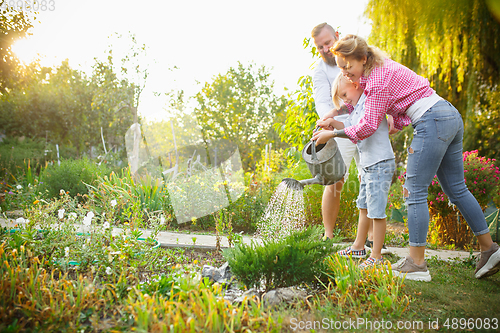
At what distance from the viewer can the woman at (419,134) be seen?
165 cm

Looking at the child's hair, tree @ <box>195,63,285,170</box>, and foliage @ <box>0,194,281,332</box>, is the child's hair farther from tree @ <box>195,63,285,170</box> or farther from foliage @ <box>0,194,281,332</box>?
tree @ <box>195,63,285,170</box>

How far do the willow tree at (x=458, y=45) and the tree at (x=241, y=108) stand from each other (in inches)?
215

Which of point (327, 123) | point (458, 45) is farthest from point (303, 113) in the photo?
point (458, 45)

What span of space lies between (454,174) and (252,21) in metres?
3.96

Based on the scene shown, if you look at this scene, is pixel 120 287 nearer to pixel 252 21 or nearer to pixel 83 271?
pixel 83 271

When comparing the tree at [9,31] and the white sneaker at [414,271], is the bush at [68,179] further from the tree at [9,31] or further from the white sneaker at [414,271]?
the white sneaker at [414,271]

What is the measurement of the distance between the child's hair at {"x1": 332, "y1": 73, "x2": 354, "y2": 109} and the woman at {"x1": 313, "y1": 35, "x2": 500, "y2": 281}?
0.31 meters

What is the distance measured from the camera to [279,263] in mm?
1469

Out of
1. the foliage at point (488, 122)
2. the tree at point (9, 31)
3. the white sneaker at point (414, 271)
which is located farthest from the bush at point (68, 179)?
the foliage at point (488, 122)

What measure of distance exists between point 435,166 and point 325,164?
0.69 metres

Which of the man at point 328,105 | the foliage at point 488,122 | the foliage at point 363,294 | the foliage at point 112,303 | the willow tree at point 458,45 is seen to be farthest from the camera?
the foliage at point 488,122

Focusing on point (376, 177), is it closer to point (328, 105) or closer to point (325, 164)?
point (325, 164)

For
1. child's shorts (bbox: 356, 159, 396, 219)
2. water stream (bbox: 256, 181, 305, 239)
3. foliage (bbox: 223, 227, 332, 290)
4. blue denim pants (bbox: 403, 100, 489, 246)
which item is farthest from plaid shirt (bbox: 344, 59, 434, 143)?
water stream (bbox: 256, 181, 305, 239)

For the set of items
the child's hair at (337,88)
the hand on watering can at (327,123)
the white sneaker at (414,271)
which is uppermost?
the child's hair at (337,88)
